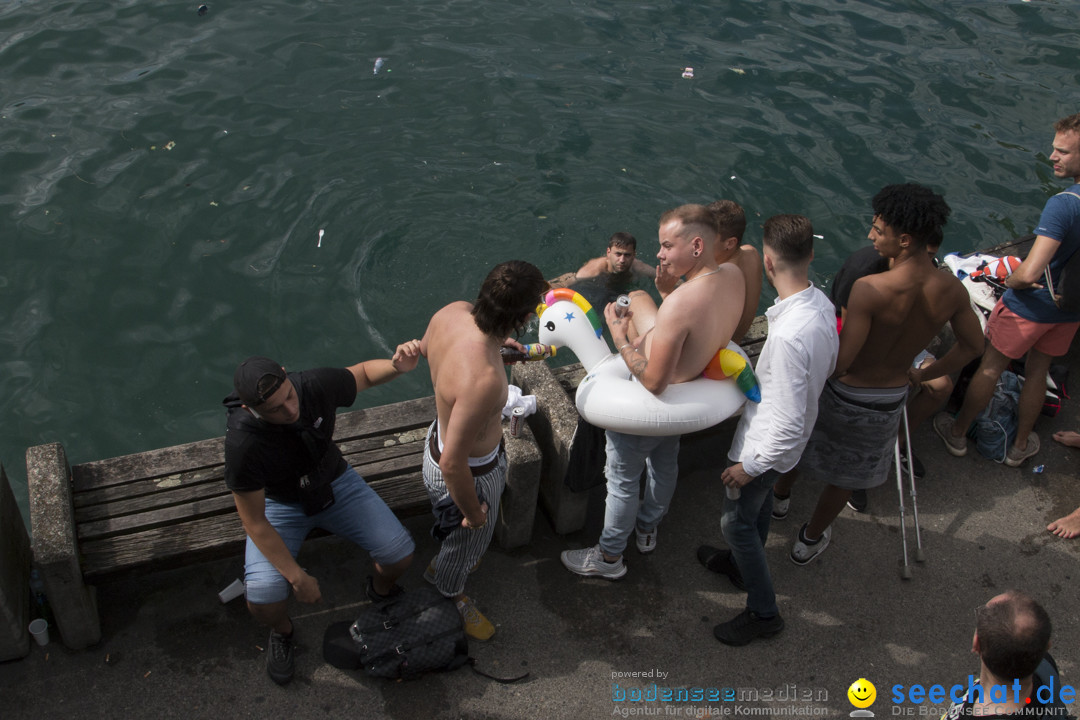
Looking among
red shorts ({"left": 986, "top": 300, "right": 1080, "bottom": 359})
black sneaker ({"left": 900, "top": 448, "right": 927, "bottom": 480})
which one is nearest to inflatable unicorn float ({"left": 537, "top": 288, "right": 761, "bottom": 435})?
black sneaker ({"left": 900, "top": 448, "right": 927, "bottom": 480})

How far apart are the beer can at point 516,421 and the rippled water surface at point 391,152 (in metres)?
2.63

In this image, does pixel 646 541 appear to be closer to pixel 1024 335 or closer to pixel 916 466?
pixel 916 466

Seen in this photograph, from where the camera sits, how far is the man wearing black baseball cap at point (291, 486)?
393 centimetres

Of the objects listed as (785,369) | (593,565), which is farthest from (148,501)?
(785,369)

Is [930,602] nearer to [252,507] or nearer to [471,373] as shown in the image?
[471,373]

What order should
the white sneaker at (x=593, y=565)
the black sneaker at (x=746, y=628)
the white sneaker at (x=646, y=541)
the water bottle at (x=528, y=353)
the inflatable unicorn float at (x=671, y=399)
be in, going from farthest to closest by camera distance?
the white sneaker at (x=646, y=541) → the white sneaker at (x=593, y=565) → the black sneaker at (x=746, y=628) → the water bottle at (x=528, y=353) → the inflatable unicorn float at (x=671, y=399)

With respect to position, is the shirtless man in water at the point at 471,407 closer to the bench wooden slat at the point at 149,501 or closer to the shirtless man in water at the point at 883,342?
the bench wooden slat at the point at 149,501

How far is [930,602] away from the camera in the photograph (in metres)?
5.13

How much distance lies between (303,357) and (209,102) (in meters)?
Result: 4.41

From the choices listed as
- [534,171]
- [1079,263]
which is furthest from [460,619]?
[534,171]

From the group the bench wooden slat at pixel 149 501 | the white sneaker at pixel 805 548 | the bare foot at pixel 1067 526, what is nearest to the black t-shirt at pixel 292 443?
the bench wooden slat at pixel 149 501

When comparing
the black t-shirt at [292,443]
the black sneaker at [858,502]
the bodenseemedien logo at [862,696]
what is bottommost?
the bodenseemedien logo at [862,696]

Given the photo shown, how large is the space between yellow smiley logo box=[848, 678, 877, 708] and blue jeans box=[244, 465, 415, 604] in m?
2.53

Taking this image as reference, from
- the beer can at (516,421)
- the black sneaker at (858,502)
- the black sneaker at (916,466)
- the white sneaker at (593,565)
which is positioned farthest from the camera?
the black sneaker at (916,466)
